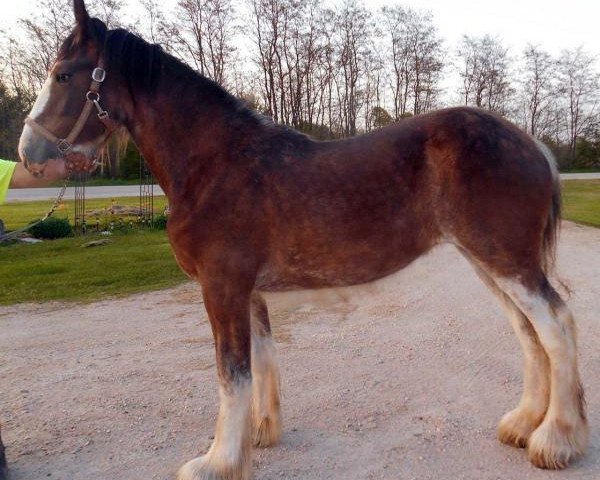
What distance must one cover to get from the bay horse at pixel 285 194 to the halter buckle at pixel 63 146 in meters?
0.01

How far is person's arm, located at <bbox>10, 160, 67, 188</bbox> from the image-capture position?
2904 millimetres

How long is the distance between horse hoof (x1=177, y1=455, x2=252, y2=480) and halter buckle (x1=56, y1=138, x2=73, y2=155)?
1890 millimetres

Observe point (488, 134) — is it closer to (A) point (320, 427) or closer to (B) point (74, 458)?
(A) point (320, 427)

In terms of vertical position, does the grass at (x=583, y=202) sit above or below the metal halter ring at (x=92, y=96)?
below

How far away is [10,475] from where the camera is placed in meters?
3.08

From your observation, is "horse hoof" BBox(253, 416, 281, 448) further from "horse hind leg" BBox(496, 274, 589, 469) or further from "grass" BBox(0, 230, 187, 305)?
"grass" BBox(0, 230, 187, 305)

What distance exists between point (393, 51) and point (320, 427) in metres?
28.7

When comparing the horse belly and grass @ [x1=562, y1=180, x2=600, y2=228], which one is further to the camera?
grass @ [x1=562, y1=180, x2=600, y2=228]

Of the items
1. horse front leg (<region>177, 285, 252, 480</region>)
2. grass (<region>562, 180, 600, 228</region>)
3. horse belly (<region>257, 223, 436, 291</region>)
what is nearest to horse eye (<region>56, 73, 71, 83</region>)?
horse front leg (<region>177, 285, 252, 480</region>)

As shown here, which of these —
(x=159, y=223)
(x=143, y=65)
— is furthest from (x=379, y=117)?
(x=143, y=65)

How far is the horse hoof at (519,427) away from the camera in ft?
10.9

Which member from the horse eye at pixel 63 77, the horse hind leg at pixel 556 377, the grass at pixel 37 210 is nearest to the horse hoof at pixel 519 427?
the horse hind leg at pixel 556 377

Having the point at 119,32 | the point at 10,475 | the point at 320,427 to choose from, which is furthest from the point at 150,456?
the point at 119,32

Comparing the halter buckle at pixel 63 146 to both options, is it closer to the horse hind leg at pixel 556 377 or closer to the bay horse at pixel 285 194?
the bay horse at pixel 285 194
